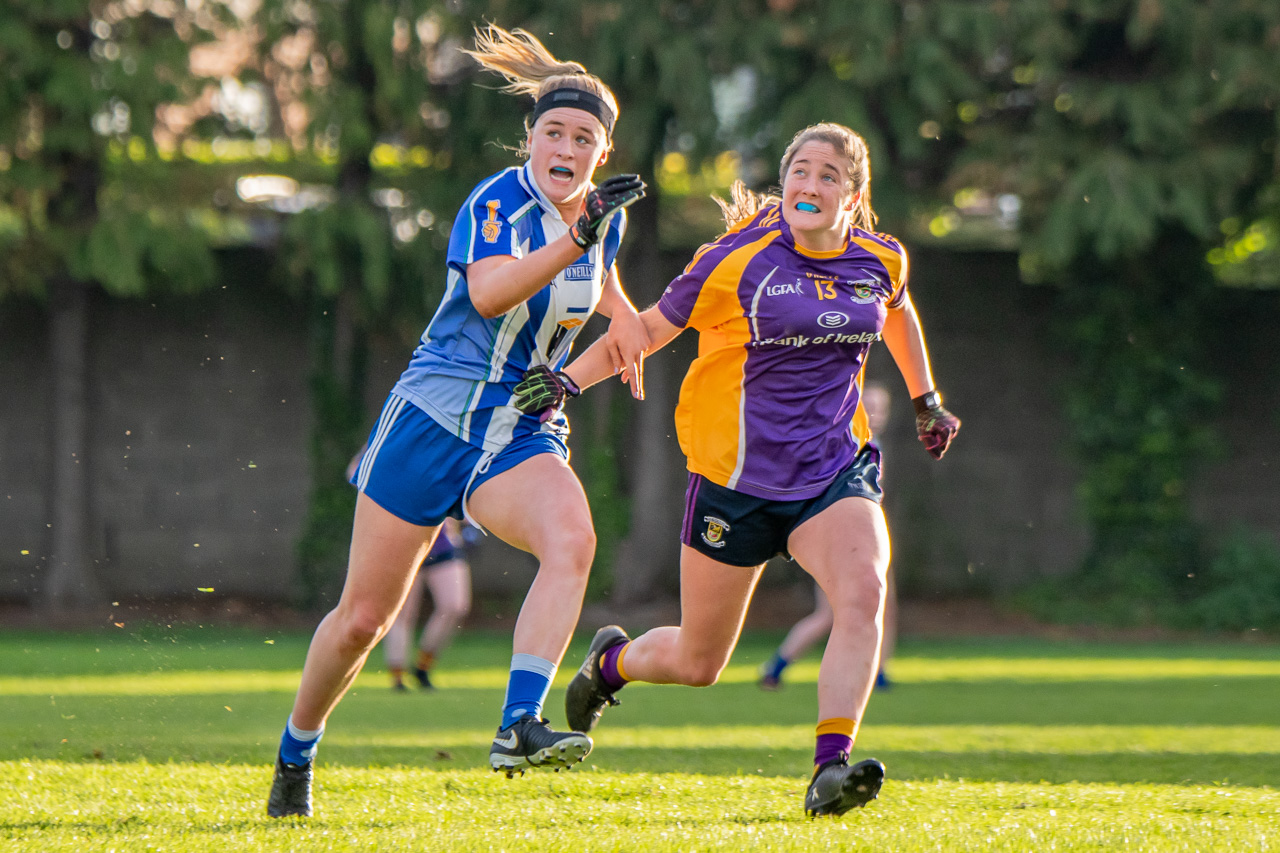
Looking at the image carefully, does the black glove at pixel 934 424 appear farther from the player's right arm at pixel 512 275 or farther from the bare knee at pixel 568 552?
the player's right arm at pixel 512 275

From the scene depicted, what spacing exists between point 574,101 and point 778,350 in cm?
111

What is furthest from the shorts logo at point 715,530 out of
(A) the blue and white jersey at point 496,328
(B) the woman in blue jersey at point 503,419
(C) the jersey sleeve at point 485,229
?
(C) the jersey sleeve at point 485,229

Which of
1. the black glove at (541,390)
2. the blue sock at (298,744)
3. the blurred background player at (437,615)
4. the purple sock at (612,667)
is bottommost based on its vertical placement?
the blurred background player at (437,615)

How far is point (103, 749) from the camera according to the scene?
6684 mm

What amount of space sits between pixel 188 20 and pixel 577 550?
36.4 feet

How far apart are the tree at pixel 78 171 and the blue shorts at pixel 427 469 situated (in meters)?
9.83

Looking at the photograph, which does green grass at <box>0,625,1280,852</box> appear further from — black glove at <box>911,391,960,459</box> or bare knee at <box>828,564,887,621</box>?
black glove at <box>911,391,960,459</box>

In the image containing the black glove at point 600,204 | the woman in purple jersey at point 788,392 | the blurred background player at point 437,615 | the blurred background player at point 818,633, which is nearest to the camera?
the black glove at point 600,204

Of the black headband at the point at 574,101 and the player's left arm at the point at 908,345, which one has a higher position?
the black headband at the point at 574,101

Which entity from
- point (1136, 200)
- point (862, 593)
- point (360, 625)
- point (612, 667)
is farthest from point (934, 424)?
point (1136, 200)

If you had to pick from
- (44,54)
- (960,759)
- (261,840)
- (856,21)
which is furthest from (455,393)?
(44,54)

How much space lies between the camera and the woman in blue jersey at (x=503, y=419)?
4223mm

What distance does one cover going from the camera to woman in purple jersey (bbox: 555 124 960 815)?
480 centimetres

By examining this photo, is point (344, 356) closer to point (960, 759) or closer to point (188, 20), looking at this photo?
point (188, 20)
